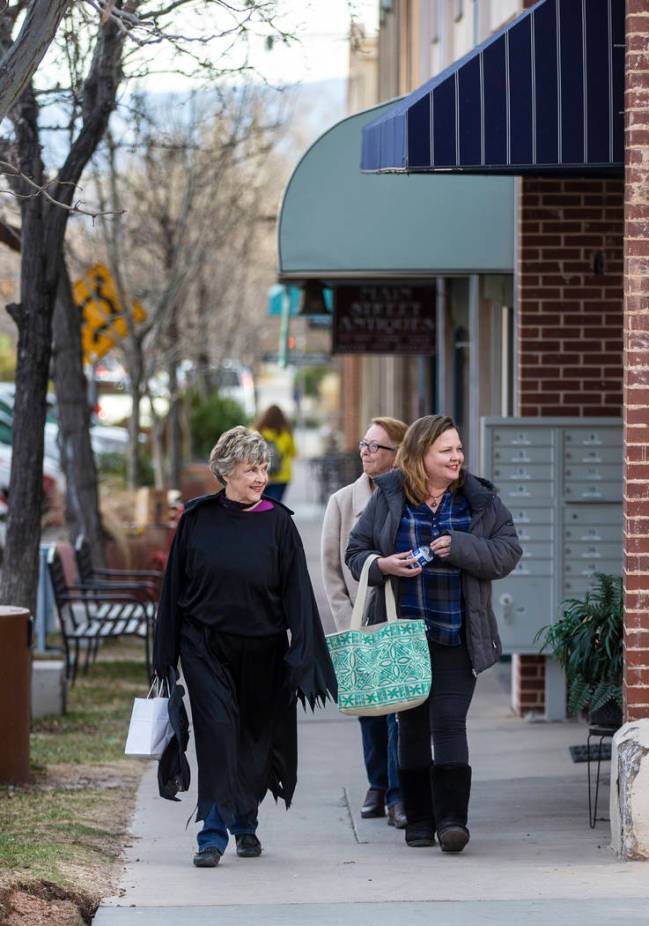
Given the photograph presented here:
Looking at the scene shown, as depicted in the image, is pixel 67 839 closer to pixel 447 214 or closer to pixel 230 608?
pixel 230 608

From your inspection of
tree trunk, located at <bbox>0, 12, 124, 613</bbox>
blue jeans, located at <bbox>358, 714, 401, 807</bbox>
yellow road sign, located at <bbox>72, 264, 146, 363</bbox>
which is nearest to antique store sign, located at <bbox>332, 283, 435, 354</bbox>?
yellow road sign, located at <bbox>72, 264, 146, 363</bbox>

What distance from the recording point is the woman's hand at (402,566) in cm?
638

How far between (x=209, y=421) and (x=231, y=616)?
82.7 feet

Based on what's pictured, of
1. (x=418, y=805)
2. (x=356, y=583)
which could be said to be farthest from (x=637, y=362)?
(x=418, y=805)

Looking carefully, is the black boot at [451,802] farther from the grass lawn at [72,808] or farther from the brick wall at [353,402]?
the brick wall at [353,402]

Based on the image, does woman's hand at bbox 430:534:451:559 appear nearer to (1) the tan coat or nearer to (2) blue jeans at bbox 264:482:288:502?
(1) the tan coat

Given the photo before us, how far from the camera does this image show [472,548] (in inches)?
251

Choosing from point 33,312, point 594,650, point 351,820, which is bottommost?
point 351,820

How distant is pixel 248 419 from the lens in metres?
32.8

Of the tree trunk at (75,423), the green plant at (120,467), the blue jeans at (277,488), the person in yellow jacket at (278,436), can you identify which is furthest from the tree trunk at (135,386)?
the green plant at (120,467)

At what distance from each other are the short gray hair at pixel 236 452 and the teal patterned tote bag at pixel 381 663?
61 centimetres

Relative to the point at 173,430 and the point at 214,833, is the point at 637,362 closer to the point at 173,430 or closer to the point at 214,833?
the point at 214,833

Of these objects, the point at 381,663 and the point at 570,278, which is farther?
the point at 570,278

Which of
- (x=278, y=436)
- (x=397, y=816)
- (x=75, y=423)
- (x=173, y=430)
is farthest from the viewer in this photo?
(x=173, y=430)
